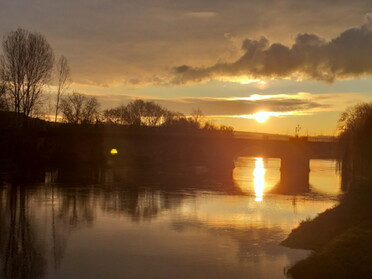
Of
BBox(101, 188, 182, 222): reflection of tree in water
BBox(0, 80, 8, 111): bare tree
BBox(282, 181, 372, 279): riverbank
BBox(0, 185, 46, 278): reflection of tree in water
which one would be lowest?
BBox(0, 185, 46, 278): reflection of tree in water

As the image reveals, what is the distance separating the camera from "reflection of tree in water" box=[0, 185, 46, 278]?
2225cm

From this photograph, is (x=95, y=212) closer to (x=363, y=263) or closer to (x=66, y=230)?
(x=66, y=230)

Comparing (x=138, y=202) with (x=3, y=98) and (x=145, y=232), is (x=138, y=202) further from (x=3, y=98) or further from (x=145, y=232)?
(x=3, y=98)

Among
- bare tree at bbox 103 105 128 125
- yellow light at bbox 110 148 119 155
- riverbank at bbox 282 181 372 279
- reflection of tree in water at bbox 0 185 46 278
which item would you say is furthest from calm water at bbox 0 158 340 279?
bare tree at bbox 103 105 128 125

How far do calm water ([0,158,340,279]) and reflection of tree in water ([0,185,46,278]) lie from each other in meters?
0.04

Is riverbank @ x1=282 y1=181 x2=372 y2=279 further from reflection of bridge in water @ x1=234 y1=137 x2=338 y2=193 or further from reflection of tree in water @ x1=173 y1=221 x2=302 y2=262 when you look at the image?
reflection of bridge in water @ x1=234 y1=137 x2=338 y2=193

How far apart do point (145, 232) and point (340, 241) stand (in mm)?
13110

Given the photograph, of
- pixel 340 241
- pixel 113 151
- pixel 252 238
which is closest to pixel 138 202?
pixel 252 238

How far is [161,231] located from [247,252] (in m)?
7.49

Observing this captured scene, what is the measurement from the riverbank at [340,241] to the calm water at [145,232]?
1.33 metres

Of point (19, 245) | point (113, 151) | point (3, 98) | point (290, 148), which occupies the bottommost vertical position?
point (19, 245)

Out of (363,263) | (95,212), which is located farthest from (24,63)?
(363,263)

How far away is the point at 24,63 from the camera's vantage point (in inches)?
3019

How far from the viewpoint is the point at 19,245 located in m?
27.0
